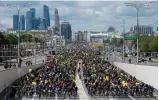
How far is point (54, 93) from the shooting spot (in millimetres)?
34031

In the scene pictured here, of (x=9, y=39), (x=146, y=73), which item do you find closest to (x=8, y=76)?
(x=146, y=73)

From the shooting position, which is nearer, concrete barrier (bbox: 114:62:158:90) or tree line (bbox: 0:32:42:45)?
concrete barrier (bbox: 114:62:158:90)

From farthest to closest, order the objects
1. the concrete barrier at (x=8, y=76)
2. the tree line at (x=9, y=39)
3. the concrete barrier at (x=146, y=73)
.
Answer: the tree line at (x=9, y=39) < the concrete barrier at (x=146, y=73) < the concrete barrier at (x=8, y=76)

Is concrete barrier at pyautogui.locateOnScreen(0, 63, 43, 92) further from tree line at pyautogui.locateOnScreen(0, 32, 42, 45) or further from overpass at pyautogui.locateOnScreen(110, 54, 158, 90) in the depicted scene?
tree line at pyautogui.locateOnScreen(0, 32, 42, 45)

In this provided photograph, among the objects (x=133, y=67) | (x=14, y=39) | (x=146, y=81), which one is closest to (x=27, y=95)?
(x=146, y=81)

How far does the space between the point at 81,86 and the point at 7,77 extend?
8.28 metres

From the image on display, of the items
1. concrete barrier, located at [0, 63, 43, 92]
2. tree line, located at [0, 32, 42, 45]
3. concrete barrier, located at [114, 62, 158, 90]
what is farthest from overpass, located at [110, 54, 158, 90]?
tree line, located at [0, 32, 42, 45]

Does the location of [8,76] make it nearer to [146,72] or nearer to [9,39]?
[146,72]

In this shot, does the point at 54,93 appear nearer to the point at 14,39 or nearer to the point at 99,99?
the point at 99,99

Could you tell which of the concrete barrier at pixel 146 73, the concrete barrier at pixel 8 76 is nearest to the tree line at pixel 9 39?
the concrete barrier at pixel 146 73

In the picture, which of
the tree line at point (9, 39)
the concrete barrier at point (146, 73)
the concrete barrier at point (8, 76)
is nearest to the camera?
the concrete barrier at point (8, 76)

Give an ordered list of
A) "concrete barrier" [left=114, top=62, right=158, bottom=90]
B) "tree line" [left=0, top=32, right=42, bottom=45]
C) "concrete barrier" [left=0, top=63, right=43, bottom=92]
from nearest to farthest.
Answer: "concrete barrier" [left=0, top=63, right=43, bottom=92], "concrete barrier" [left=114, top=62, right=158, bottom=90], "tree line" [left=0, top=32, right=42, bottom=45]

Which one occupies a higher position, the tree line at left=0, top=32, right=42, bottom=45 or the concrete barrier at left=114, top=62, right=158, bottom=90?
the tree line at left=0, top=32, right=42, bottom=45

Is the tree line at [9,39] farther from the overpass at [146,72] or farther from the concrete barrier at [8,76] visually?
the concrete barrier at [8,76]
